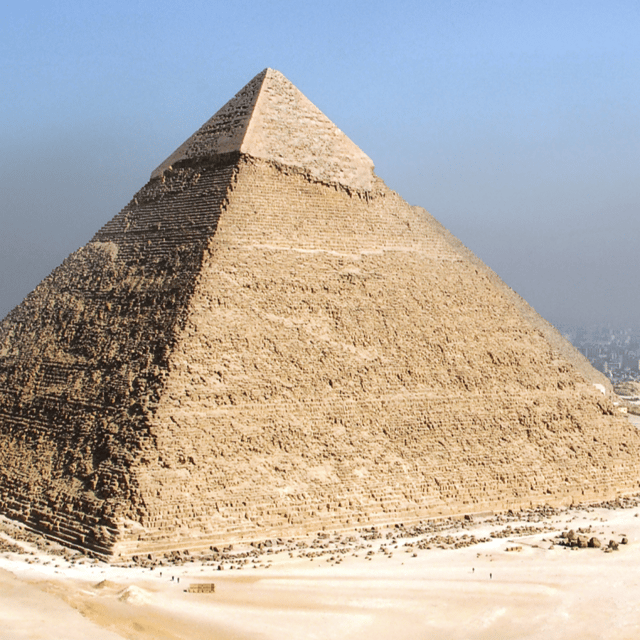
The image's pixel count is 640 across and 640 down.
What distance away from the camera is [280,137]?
26.5m

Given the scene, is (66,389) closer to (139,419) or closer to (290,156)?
(139,419)

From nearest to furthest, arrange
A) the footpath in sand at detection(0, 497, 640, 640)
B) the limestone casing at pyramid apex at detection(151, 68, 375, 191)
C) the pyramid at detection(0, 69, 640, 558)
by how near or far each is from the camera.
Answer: the footpath in sand at detection(0, 497, 640, 640), the pyramid at detection(0, 69, 640, 558), the limestone casing at pyramid apex at detection(151, 68, 375, 191)

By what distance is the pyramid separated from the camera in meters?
20.4

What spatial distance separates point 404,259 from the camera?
2591 cm

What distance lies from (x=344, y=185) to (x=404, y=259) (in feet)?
8.67

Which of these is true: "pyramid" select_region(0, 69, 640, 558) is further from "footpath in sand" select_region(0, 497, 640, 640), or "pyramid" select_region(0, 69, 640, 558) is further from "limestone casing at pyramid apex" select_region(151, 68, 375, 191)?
"footpath in sand" select_region(0, 497, 640, 640)

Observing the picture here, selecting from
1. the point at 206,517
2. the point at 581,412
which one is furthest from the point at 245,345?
the point at 581,412

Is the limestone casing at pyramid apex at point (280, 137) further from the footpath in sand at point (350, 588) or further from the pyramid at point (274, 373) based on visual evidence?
the footpath in sand at point (350, 588)

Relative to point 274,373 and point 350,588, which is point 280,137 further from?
point 350,588

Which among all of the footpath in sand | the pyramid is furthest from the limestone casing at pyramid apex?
the footpath in sand

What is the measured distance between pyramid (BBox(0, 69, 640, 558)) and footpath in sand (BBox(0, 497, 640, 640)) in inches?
26.1

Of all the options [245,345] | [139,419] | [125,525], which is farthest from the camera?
[245,345]

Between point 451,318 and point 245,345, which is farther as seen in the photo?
point 451,318

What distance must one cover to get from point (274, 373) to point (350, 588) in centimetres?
596
